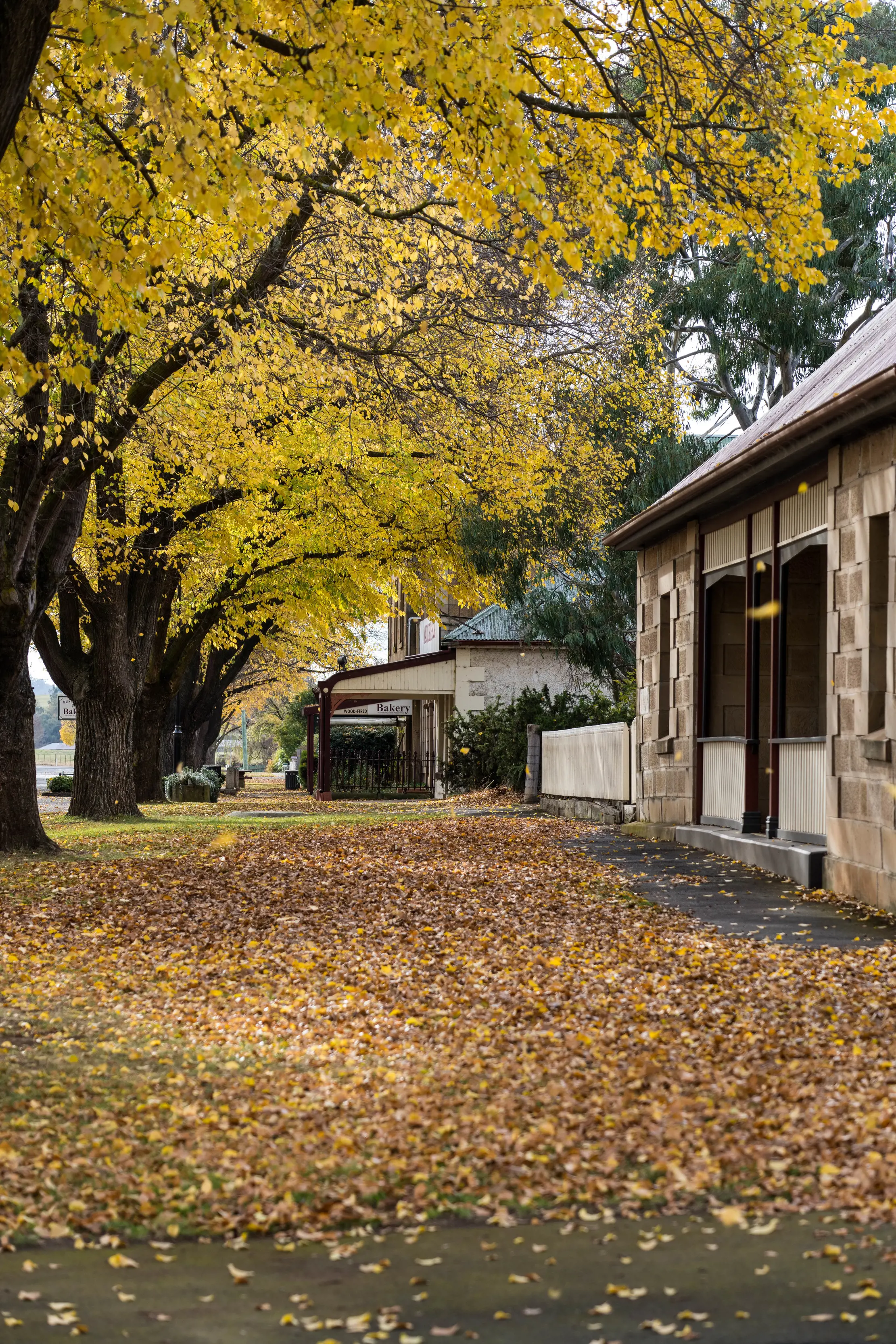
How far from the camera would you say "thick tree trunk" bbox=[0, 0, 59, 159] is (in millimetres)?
6086

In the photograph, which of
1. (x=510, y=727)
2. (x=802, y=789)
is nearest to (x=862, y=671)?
(x=802, y=789)

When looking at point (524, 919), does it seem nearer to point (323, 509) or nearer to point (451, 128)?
point (451, 128)

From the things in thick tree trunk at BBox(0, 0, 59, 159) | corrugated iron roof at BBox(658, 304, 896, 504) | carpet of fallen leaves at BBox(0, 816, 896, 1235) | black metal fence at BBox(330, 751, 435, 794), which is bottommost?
carpet of fallen leaves at BBox(0, 816, 896, 1235)

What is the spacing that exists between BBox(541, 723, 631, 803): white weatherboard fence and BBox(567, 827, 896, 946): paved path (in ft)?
10.4

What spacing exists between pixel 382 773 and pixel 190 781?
6.07 meters

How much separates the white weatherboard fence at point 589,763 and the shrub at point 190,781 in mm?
10535

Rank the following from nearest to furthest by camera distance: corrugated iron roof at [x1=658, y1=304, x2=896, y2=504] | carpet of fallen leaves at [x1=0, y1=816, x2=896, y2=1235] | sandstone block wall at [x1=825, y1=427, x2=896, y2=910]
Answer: carpet of fallen leaves at [x1=0, y1=816, x2=896, y2=1235] < sandstone block wall at [x1=825, y1=427, x2=896, y2=910] < corrugated iron roof at [x1=658, y1=304, x2=896, y2=504]

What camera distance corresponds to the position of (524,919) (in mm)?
10727

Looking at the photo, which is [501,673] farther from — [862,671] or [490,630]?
[862,671]

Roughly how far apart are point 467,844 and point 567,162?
8445 mm

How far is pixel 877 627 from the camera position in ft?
35.9

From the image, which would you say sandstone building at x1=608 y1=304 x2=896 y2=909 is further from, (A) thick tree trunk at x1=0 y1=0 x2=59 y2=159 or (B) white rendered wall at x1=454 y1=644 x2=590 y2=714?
(B) white rendered wall at x1=454 y1=644 x2=590 y2=714

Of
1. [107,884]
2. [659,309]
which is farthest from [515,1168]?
[659,309]

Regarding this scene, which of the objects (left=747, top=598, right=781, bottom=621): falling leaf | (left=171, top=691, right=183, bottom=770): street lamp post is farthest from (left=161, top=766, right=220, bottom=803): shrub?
(left=747, top=598, right=781, bottom=621): falling leaf
